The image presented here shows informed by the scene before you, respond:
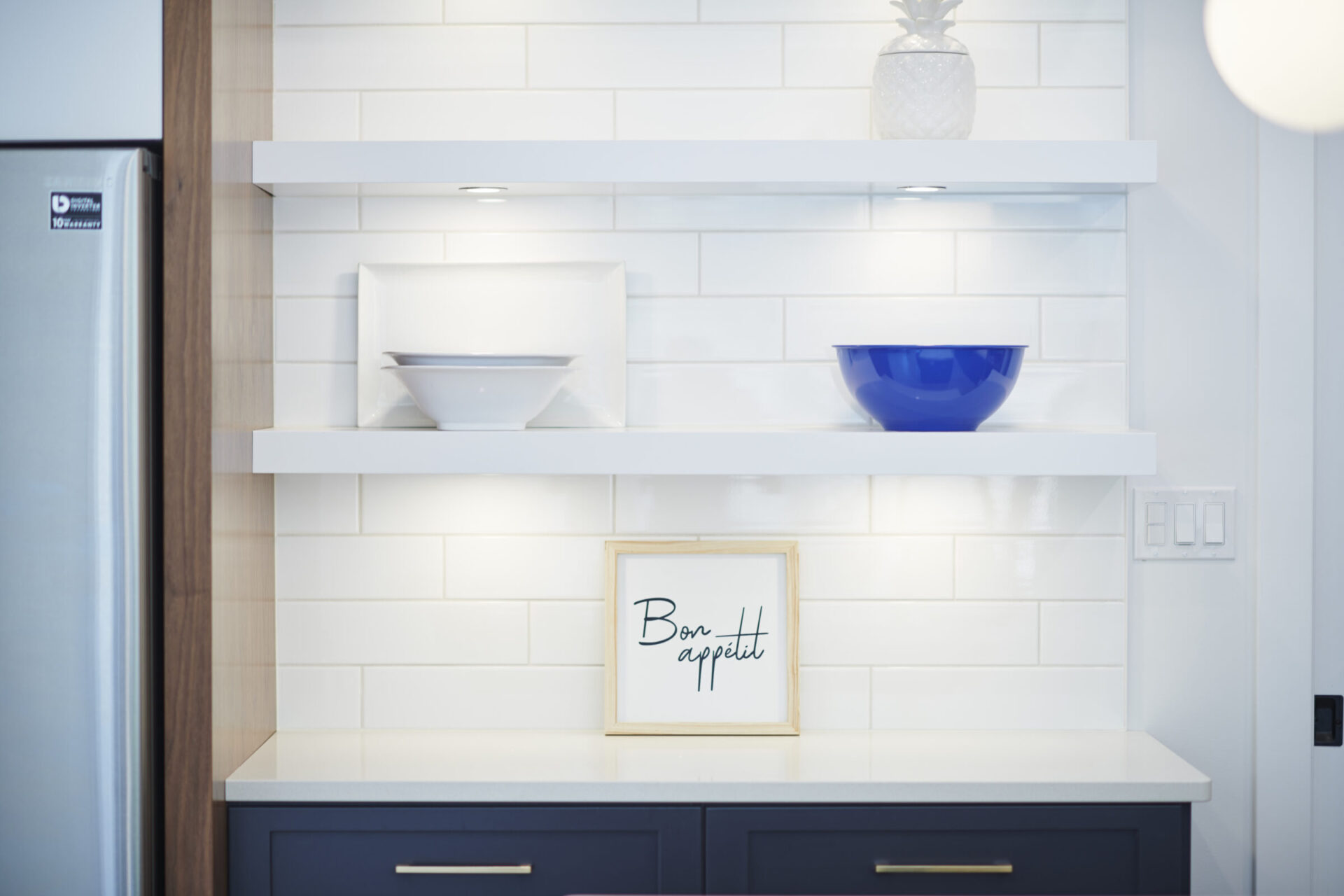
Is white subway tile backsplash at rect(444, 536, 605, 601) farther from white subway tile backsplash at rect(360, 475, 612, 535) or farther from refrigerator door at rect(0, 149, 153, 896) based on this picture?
refrigerator door at rect(0, 149, 153, 896)

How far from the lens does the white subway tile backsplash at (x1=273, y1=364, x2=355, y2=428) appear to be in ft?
6.06

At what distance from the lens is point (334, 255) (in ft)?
6.06

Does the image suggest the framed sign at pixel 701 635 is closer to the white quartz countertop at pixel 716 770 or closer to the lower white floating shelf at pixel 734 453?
the white quartz countertop at pixel 716 770

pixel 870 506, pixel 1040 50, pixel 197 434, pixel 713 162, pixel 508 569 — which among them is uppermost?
pixel 1040 50

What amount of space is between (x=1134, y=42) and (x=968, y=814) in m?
1.23

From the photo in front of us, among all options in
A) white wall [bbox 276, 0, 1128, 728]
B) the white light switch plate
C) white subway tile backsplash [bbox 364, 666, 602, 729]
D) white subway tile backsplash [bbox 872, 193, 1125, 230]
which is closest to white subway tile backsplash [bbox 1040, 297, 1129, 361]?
white wall [bbox 276, 0, 1128, 728]

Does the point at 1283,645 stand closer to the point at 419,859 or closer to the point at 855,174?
the point at 855,174

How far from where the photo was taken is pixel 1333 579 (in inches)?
72.2

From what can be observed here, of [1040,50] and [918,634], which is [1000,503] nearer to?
[918,634]

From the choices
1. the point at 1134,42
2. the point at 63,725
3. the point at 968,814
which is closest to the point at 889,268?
the point at 1134,42

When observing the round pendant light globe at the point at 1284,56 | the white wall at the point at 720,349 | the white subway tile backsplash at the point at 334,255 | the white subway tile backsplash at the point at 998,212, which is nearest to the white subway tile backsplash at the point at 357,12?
the white wall at the point at 720,349

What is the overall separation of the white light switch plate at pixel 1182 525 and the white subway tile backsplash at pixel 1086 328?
0.77 ft

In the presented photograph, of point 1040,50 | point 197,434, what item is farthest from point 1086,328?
point 197,434

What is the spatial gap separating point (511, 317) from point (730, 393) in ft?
Answer: 1.24
